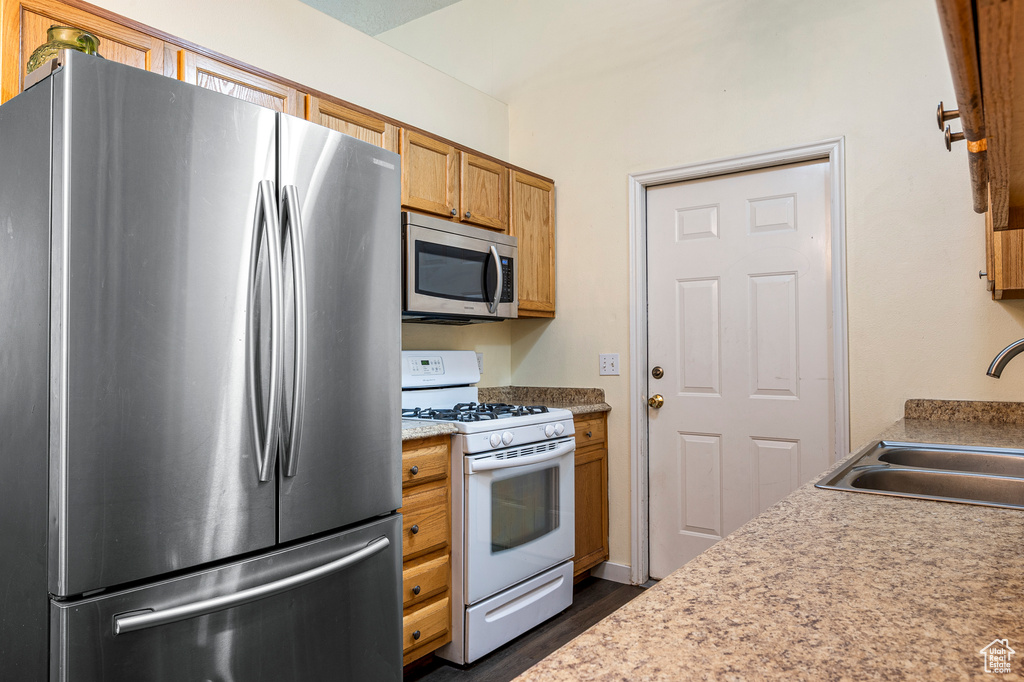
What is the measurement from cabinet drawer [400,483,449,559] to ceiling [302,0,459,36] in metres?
2.66

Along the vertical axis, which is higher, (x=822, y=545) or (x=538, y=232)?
(x=538, y=232)

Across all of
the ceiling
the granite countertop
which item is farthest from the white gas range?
the ceiling

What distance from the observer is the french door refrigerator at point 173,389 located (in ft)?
4.25

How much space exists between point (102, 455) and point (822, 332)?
2.58 metres

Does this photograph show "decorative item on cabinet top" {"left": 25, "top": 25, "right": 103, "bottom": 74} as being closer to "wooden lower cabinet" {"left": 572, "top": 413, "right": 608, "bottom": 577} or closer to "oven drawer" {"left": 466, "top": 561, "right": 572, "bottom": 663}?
"oven drawer" {"left": 466, "top": 561, "right": 572, "bottom": 663}

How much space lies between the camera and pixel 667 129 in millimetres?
3146

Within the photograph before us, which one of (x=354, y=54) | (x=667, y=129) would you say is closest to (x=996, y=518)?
(x=667, y=129)

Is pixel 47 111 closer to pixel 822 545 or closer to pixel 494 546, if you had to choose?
pixel 822 545

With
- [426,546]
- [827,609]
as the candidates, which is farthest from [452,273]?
[827,609]

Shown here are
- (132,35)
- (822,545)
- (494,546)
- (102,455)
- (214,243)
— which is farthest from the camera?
(494,546)

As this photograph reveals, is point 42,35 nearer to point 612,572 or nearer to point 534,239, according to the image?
point 534,239

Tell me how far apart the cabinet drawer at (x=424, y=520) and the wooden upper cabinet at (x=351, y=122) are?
118 centimetres

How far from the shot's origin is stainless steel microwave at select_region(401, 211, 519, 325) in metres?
2.55

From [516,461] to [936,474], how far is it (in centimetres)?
142
